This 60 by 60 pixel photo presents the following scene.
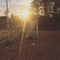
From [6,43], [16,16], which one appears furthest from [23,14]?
[6,43]

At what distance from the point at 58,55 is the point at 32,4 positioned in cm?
2643

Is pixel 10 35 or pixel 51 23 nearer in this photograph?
pixel 10 35

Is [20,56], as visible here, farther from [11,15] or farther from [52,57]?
[11,15]

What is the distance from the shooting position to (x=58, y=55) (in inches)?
451

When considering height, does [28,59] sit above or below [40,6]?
below

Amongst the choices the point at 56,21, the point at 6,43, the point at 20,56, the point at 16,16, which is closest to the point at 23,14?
the point at 16,16

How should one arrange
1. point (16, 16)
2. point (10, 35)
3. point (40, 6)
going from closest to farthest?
point (10, 35), point (16, 16), point (40, 6)

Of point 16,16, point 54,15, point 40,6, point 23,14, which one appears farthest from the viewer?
point 40,6

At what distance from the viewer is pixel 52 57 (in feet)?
36.5

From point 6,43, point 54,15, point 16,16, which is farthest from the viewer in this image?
point 54,15

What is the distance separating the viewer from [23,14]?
26719 millimetres

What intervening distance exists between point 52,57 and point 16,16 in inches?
784

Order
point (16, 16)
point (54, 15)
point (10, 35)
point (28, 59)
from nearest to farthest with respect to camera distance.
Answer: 1. point (28, 59)
2. point (10, 35)
3. point (16, 16)
4. point (54, 15)

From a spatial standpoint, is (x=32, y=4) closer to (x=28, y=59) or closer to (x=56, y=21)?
(x=56, y=21)
